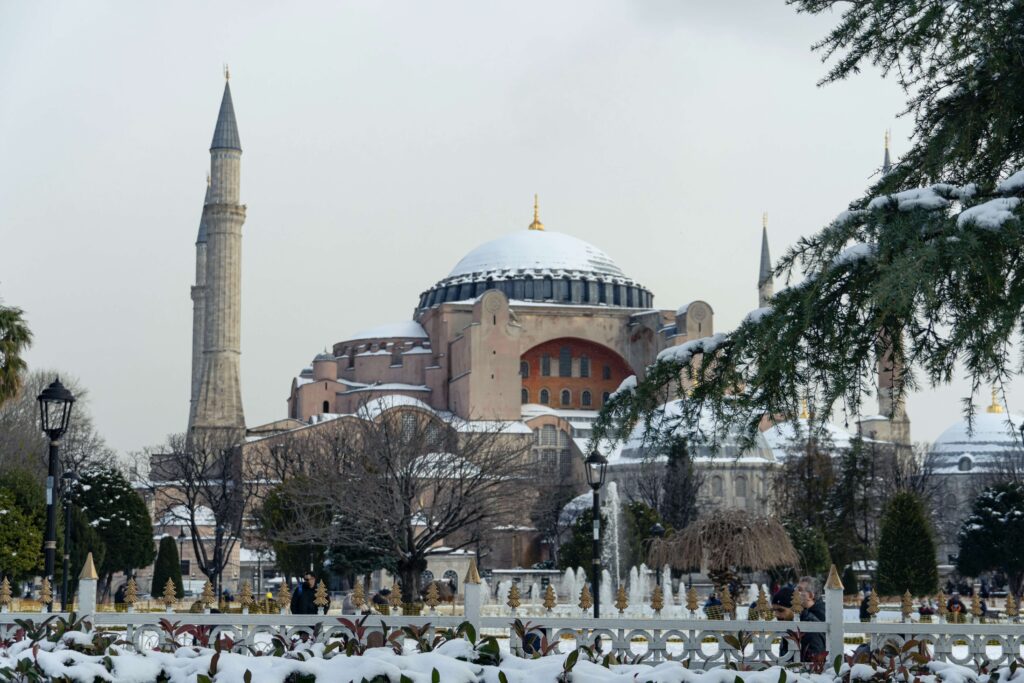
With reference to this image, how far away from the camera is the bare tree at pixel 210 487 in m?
42.1

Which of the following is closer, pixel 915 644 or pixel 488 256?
pixel 915 644

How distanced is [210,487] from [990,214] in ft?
141

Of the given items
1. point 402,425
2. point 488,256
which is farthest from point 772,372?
point 488,256

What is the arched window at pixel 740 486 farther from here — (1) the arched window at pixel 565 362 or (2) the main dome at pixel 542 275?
(2) the main dome at pixel 542 275

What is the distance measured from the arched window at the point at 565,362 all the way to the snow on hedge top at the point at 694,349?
194 feet

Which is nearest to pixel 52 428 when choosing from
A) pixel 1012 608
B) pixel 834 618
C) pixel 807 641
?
pixel 807 641

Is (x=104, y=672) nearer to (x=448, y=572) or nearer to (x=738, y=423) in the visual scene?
(x=738, y=423)

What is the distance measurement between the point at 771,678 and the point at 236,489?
40.7 meters

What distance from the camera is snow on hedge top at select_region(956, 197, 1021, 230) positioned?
558 centimetres

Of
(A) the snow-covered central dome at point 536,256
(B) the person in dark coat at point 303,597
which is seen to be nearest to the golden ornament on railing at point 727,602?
(B) the person in dark coat at point 303,597

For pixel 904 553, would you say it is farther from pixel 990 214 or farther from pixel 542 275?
pixel 542 275

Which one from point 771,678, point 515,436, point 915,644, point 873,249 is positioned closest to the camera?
point 771,678

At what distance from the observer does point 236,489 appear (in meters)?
45.2

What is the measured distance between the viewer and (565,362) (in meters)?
66.6
